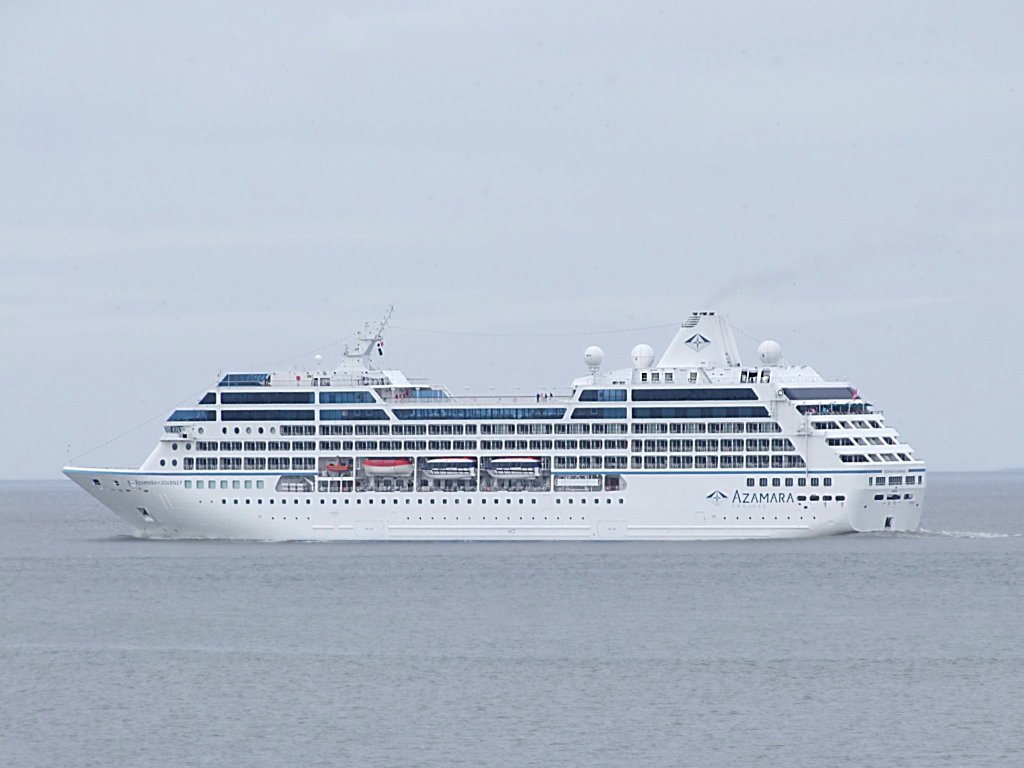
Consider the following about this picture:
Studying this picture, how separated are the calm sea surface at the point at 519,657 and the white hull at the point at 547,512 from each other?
129 cm

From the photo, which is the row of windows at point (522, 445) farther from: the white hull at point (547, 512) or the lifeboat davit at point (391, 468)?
the white hull at point (547, 512)

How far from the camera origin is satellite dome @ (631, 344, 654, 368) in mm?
74812

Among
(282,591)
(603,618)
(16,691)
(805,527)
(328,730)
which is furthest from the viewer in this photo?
(805,527)

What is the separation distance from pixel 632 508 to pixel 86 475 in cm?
2351

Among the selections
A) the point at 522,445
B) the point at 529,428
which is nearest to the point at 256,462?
the point at 522,445

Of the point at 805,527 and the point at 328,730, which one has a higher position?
the point at 805,527

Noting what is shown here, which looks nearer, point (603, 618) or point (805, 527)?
point (603, 618)

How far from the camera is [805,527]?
7094 centimetres

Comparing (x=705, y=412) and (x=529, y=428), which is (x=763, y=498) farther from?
(x=529, y=428)

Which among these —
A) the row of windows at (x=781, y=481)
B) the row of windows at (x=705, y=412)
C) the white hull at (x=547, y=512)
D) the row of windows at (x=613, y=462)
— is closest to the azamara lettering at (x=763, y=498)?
the white hull at (x=547, y=512)

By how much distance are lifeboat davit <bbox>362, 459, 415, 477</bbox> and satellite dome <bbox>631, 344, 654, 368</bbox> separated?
34.7 ft

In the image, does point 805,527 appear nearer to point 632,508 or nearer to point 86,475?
point 632,508

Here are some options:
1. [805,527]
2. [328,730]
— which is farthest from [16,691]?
[805,527]

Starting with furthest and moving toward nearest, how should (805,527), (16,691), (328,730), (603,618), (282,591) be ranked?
(805,527), (282,591), (603,618), (16,691), (328,730)
